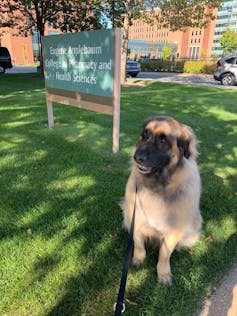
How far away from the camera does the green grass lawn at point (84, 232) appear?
7.04 ft

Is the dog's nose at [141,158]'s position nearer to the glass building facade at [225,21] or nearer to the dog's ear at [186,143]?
the dog's ear at [186,143]

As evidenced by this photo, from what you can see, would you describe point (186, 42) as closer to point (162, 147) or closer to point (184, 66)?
point (184, 66)

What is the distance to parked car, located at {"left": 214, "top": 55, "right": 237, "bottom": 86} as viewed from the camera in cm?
1766

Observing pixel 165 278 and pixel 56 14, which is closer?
pixel 165 278

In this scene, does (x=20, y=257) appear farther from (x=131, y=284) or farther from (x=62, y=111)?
(x=62, y=111)

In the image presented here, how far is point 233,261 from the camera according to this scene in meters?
2.57

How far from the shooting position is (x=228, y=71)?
58.8 feet

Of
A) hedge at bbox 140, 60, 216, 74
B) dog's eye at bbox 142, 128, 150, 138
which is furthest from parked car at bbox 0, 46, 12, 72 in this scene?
dog's eye at bbox 142, 128, 150, 138

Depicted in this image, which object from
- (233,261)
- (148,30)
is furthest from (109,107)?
(148,30)

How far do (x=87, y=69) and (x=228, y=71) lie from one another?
15.7 m

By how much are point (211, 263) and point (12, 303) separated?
1.70 m

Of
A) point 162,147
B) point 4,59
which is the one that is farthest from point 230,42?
point 162,147

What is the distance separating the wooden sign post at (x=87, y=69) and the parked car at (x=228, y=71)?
15069 millimetres

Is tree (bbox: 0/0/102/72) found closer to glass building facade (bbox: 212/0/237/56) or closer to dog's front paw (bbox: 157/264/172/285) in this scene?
dog's front paw (bbox: 157/264/172/285)
